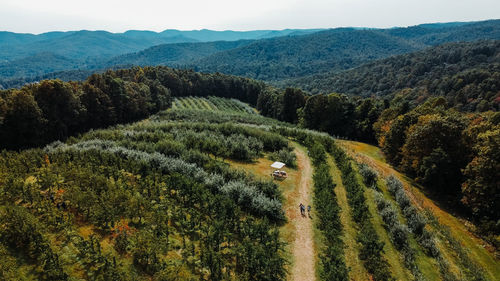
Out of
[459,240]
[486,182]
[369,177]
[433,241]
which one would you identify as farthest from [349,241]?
[486,182]

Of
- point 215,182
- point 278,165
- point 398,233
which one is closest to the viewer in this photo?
point 398,233

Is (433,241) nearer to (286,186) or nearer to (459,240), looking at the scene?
(459,240)

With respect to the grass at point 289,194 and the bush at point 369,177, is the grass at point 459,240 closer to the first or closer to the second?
the bush at point 369,177

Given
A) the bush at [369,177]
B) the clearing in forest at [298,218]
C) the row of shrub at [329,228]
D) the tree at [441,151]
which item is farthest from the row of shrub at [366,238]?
the tree at [441,151]

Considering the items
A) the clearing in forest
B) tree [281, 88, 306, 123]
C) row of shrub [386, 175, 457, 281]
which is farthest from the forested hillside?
the clearing in forest

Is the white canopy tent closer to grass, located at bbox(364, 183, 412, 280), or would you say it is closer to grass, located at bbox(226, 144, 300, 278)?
grass, located at bbox(226, 144, 300, 278)
